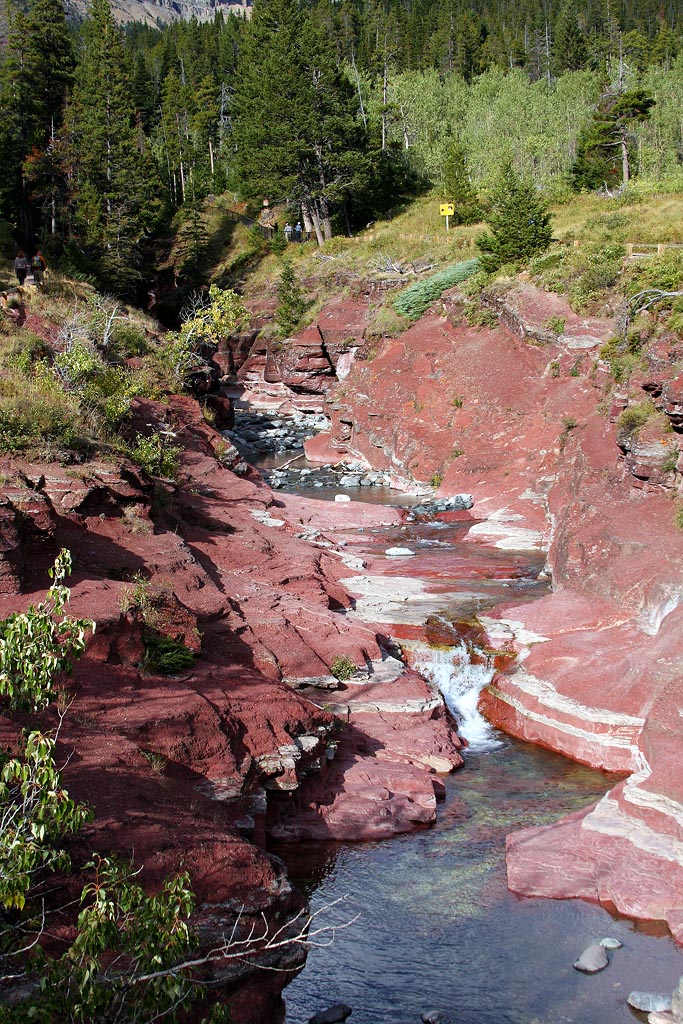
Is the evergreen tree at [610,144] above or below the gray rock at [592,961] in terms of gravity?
above

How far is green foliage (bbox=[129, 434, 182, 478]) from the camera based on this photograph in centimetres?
2241

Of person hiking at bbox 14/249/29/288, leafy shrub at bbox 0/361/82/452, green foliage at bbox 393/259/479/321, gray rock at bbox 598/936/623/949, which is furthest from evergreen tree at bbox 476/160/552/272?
gray rock at bbox 598/936/623/949

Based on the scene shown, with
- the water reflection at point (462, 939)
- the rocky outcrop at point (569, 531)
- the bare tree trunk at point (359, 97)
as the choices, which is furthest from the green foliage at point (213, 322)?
the bare tree trunk at point (359, 97)

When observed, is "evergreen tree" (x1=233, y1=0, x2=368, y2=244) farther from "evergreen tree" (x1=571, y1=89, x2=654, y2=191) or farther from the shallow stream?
the shallow stream

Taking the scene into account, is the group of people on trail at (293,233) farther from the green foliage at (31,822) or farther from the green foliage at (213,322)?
the green foliage at (31,822)

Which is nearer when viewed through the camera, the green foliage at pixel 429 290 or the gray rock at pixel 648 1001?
the gray rock at pixel 648 1001


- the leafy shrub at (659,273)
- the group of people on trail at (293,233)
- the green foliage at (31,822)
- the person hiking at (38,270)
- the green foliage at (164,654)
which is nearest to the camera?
the green foliage at (31,822)

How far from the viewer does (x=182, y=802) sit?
1034cm

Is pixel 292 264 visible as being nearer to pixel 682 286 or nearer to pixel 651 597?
pixel 682 286

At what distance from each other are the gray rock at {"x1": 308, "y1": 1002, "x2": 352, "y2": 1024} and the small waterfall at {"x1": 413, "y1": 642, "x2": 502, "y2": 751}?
263 inches

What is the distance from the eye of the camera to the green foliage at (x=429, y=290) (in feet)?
144

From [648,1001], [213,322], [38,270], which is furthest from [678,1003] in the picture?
[38,270]

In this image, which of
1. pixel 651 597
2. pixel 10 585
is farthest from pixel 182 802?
pixel 651 597

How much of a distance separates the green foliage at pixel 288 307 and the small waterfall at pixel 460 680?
3278cm
